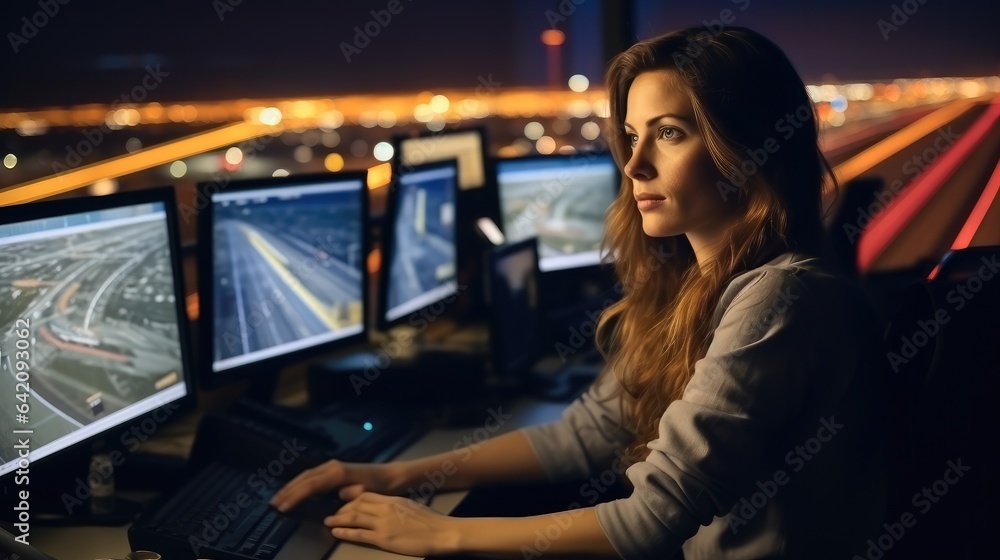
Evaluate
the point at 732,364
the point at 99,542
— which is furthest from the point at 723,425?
the point at 99,542

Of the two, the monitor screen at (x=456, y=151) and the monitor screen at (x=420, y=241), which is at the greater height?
the monitor screen at (x=456, y=151)

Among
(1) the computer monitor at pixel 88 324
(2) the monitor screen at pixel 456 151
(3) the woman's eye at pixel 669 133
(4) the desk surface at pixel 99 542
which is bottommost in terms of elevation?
(4) the desk surface at pixel 99 542

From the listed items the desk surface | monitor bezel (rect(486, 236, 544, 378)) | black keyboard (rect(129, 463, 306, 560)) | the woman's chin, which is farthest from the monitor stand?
the woman's chin

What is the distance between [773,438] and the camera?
4.04 ft

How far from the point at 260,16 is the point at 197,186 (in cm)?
186

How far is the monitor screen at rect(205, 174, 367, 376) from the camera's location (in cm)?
174

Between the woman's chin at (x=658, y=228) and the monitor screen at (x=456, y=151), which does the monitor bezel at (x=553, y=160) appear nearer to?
the monitor screen at (x=456, y=151)

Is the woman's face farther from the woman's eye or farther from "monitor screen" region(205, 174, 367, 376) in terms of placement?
"monitor screen" region(205, 174, 367, 376)

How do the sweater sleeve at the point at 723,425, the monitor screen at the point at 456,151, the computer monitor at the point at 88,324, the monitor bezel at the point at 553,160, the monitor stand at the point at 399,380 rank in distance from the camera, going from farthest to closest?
the monitor bezel at the point at 553,160, the monitor screen at the point at 456,151, the monitor stand at the point at 399,380, the computer monitor at the point at 88,324, the sweater sleeve at the point at 723,425

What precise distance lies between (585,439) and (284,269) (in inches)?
29.4

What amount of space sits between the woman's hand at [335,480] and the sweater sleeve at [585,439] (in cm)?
30

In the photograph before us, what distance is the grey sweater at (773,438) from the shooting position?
116 centimetres

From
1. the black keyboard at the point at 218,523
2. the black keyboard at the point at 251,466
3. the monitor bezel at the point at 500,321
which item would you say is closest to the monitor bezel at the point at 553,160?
the monitor bezel at the point at 500,321

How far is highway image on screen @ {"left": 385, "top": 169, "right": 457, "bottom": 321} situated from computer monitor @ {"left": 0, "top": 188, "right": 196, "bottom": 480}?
727 mm
